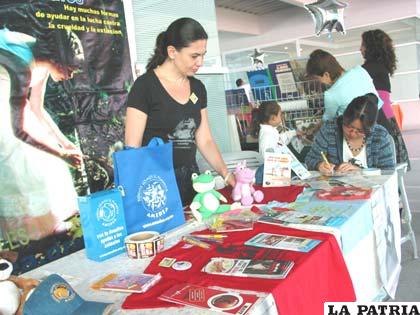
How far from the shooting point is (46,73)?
1.90 m

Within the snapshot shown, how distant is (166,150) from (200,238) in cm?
29

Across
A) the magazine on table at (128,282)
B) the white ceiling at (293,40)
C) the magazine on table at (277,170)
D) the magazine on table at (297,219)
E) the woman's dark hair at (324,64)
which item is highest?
the white ceiling at (293,40)

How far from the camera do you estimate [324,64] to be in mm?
2430

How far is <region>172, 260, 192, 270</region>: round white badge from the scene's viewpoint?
0.91m

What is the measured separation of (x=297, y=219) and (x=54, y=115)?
52.3 inches

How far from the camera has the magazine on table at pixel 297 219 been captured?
1.12 m

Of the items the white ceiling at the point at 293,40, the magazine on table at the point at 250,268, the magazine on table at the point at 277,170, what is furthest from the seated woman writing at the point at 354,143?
the white ceiling at the point at 293,40

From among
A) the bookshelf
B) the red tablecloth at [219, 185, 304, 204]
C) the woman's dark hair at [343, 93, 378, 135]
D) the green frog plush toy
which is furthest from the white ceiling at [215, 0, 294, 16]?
the green frog plush toy

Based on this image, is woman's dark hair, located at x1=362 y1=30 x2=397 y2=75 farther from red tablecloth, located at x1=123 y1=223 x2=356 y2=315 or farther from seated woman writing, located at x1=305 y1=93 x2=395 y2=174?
red tablecloth, located at x1=123 y1=223 x2=356 y2=315

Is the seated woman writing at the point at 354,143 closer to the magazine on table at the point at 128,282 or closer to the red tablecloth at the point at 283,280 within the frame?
the red tablecloth at the point at 283,280

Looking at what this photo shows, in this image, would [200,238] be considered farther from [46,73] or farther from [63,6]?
[63,6]

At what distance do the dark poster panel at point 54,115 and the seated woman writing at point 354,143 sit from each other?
3.68 feet

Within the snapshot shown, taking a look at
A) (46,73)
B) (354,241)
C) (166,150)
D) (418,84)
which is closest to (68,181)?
(46,73)

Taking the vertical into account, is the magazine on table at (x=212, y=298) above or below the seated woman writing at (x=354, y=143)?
below
